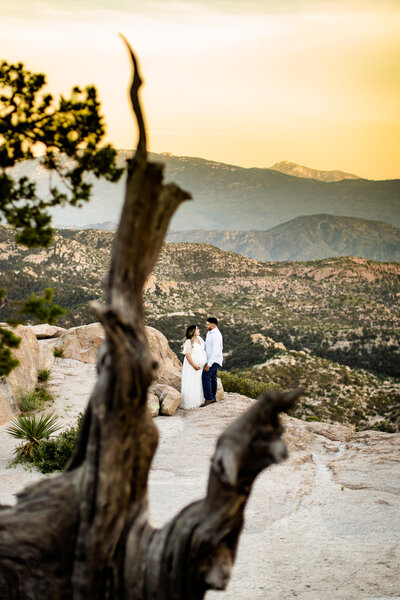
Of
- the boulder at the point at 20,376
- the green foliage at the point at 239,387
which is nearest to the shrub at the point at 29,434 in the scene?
the boulder at the point at 20,376

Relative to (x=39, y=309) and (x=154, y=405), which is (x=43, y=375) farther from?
(x=39, y=309)

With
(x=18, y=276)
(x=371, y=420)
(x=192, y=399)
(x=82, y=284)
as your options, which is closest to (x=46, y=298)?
(x=192, y=399)

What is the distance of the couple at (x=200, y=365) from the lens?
1272cm

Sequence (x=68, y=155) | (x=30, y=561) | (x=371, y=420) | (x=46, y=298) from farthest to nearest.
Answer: (x=371, y=420), (x=68, y=155), (x=46, y=298), (x=30, y=561)

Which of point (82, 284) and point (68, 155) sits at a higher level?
point (68, 155)

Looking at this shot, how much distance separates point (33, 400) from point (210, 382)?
472 cm

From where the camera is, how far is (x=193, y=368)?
13.2 metres

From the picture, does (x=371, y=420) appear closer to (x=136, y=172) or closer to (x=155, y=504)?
(x=155, y=504)

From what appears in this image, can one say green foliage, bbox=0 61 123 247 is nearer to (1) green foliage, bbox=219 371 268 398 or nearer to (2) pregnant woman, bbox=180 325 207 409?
(2) pregnant woman, bbox=180 325 207 409

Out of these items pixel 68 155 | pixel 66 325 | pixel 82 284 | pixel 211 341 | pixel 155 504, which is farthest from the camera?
pixel 82 284

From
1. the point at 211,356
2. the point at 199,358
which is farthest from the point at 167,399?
the point at 211,356

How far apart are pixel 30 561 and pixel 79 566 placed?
0.50 metres

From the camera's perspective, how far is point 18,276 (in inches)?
2055

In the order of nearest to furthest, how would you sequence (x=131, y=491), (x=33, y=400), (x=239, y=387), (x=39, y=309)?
(x=131, y=491), (x=39, y=309), (x=33, y=400), (x=239, y=387)
